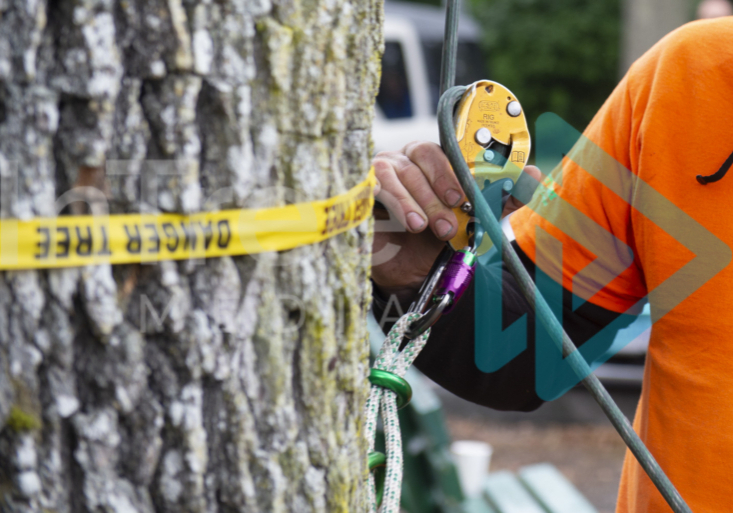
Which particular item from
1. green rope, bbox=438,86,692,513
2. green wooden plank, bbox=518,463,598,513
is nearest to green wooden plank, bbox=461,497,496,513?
green wooden plank, bbox=518,463,598,513

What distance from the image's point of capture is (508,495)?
3100 mm

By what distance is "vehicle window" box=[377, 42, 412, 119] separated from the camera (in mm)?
8932

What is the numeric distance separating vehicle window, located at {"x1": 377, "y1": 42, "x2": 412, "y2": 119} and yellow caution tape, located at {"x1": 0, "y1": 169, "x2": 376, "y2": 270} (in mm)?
8387

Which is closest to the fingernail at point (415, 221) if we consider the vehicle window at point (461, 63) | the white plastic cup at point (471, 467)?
the white plastic cup at point (471, 467)

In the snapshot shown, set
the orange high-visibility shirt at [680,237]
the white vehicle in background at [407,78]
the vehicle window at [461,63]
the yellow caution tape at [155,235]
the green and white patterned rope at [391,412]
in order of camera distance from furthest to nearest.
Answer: the vehicle window at [461,63]
the white vehicle in background at [407,78]
the orange high-visibility shirt at [680,237]
the green and white patterned rope at [391,412]
the yellow caution tape at [155,235]

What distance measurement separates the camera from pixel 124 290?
59 cm

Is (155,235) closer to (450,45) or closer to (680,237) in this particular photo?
(450,45)

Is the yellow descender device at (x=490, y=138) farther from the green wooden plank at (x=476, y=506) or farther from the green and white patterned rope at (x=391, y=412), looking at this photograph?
the green wooden plank at (x=476, y=506)

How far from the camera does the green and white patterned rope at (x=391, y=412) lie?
2.73 feet

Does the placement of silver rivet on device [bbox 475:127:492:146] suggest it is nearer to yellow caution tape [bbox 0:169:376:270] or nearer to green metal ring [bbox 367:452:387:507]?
yellow caution tape [bbox 0:169:376:270]

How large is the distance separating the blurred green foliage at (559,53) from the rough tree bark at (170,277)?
15.8 metres

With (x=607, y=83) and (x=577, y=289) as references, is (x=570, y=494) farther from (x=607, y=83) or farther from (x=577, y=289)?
(x=607, y=83)

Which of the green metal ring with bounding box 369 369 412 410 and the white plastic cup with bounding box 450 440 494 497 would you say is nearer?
the green metal ring with bounding box 369 369 412 410

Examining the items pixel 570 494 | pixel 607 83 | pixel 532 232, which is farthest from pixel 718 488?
pixel 607 83
